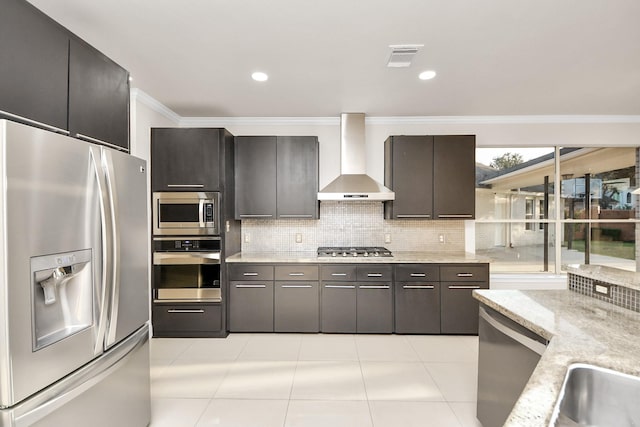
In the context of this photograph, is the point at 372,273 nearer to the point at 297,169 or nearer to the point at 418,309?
the point at 418,309

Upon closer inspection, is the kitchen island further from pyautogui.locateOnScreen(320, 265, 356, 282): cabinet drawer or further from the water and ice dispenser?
pyautogui.locateOnScreen(320, 265, 356, 282): cabinet drawer

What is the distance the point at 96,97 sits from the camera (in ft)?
5.65

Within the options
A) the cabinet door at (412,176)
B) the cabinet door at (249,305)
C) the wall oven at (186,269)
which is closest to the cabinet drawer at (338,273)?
the cabinet door at (249,305)

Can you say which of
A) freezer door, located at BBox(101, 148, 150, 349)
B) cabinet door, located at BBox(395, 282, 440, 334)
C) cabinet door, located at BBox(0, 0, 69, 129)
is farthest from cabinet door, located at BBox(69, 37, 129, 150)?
cabinet door, located at BBox(395, 282, 440, 334)

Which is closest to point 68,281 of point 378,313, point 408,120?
point 378,313

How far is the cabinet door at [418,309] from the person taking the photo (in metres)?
3.62

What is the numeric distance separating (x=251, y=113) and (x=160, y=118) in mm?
1053

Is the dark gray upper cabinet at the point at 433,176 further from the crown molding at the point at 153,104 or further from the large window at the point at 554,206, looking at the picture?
the crown molding at the point at 153,104

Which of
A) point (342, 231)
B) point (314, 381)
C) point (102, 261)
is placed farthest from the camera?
point (342, 231)

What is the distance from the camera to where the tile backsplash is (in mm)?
4266

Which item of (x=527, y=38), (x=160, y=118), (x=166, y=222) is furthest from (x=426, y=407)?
(x=160, y=118)

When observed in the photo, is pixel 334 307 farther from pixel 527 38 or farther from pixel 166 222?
pixel 527 38

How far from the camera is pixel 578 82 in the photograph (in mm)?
3062

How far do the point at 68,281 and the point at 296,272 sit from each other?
2.43m
